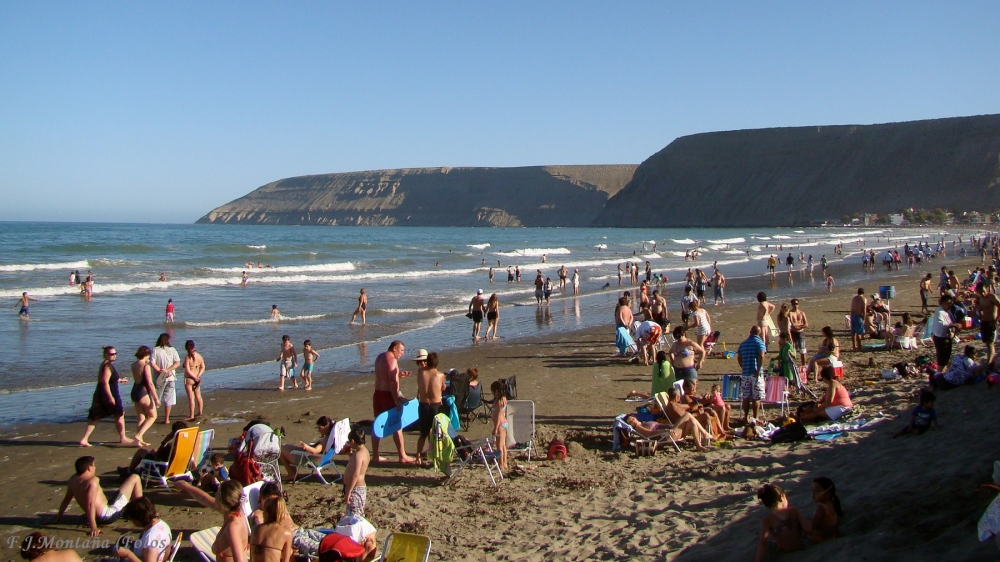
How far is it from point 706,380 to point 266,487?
7948 millimetres

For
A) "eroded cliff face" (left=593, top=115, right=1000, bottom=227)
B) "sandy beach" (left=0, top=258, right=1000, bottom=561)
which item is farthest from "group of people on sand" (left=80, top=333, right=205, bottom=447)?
"eroded cliff face" (left=593, top=115, right=1000, bottom=227)

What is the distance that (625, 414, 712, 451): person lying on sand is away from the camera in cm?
793

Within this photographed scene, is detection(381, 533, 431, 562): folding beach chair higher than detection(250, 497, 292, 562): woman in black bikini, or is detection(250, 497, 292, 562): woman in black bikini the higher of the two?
detection(250, 497, 292, 562): woman in black bikini

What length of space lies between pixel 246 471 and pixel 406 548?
2.14 m

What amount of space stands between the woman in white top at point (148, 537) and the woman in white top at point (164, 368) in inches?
170

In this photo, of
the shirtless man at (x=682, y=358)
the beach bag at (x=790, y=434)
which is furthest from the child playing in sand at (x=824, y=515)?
the shirtless man at (x=682, y=358)

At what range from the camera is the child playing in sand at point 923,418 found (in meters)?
6.96

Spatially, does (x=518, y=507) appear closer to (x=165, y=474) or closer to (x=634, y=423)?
(x=634, y=423)

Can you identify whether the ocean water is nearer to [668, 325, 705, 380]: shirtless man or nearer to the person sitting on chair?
[668, 325, 705, 380]: shirtless man

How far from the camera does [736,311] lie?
68.1 ft

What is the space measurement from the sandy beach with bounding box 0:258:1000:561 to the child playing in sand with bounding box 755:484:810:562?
0.10m

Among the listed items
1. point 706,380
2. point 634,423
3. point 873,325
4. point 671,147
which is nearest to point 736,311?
point 873,325

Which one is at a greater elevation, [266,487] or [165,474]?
[266,487]

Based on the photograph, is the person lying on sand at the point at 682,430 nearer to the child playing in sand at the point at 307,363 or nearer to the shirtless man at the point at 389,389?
the shirtless man at the point at 389,389
